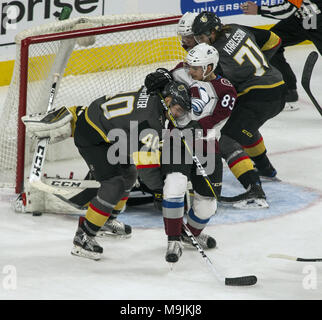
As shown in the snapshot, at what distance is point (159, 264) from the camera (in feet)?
15.7

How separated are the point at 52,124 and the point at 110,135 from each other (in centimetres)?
35

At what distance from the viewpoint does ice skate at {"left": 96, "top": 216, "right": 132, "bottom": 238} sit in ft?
17.0

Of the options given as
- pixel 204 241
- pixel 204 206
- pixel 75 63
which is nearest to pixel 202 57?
pixel 204 206

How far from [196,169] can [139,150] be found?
0.30 m

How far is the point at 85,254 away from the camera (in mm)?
4812

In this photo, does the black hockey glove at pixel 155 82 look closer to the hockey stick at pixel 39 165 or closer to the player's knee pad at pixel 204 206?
the player's knee pad at pixel 204 206

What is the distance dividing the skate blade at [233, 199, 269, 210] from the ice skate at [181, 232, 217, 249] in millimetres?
713

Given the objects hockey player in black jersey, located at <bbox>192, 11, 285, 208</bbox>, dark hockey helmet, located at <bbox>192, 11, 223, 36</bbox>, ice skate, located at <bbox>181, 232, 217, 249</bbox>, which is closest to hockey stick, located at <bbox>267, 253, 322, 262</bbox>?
ice skate, located at <bbox>181, 232, 217, 249</bbox>

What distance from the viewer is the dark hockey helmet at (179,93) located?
14.9 feet

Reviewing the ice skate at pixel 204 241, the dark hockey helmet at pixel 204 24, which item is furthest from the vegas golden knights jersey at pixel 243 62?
the ice skate at pixel 204 241

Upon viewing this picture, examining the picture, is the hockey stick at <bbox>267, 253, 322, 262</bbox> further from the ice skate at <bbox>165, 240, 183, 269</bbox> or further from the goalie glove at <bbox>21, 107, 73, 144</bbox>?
the goalie glove at <bbox>21, 107, 73, 144</bbox>

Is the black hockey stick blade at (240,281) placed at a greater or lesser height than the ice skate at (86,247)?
greater

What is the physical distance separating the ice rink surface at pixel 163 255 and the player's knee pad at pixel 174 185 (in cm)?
38

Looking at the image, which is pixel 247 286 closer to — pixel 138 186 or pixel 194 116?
pixel 194 116
